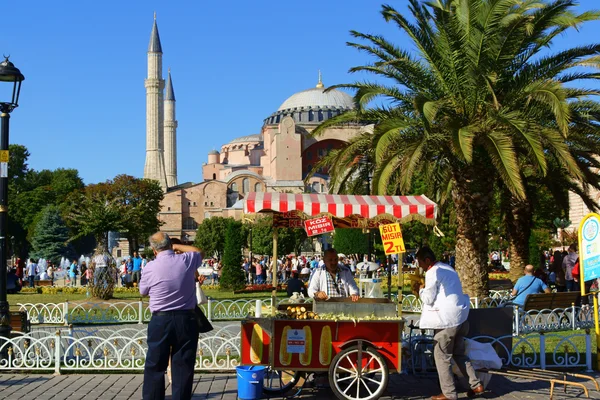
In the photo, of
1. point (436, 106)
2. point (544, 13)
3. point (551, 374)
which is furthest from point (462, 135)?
point (551, 374)

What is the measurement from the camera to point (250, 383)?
20.2ft

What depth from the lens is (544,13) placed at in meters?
11.0

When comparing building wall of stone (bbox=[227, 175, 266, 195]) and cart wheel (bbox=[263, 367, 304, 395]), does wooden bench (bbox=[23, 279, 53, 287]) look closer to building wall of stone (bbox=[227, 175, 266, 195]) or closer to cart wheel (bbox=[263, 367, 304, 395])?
cart wheel (bbox=[263, 367, 304, 395])

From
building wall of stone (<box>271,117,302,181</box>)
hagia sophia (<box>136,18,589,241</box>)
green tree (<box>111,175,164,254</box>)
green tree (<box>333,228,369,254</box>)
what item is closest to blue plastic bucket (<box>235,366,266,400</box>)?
green tree (<box>333,228,369,254</box>)

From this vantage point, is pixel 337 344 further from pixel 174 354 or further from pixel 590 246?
pixel 590 246

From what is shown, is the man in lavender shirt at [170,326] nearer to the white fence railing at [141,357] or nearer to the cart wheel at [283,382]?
the cart wheel at [283,382]

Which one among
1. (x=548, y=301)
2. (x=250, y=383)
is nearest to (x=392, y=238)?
(x=250, y=383)

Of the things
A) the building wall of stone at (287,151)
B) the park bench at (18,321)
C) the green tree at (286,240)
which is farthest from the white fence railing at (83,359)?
the building wall of stone at (287,151)

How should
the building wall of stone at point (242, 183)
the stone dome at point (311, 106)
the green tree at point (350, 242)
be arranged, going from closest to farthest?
A: 1. the green tree at point (350, 242)
2. the building wall of stone at point (242, 183)
3. the stone dome at point (311, 106)

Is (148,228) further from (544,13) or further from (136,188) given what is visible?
(544,13)

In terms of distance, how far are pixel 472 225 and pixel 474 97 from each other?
7.32ft

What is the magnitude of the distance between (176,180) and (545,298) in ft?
296

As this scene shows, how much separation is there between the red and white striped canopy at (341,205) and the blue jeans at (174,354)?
95.8 inches

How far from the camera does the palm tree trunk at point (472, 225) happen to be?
12000 mm
